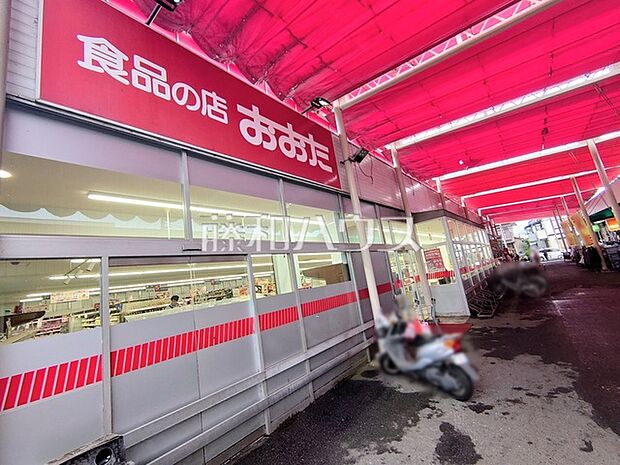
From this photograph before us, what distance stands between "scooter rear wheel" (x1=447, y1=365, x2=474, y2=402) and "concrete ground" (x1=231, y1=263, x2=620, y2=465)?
1.87 m

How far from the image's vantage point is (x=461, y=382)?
1.09 ft

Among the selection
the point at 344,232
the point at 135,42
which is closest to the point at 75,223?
the point at 135,42

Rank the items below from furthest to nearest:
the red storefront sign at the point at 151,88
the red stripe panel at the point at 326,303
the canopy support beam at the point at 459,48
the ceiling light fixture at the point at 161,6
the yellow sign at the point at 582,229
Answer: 1. the red stripe panel at the point at 326,303
2. the canopy support beam at the point at 459,48
3. the ceiling light fixture at the point at 161,6
4. the red storefront sign at the point at 151,88
5. the yellow sign at the point at 582,229

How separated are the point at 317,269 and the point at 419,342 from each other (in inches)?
173

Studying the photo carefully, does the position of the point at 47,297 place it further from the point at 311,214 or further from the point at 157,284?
the point at 311,214

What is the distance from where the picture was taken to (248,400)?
3219mm

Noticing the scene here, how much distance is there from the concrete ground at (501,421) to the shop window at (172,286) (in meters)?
1.66

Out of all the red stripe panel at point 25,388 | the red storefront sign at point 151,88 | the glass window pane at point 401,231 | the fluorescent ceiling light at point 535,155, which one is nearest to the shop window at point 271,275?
the red storefront sign at point 151,88

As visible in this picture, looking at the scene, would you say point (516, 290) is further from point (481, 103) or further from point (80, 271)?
point (481, 103)

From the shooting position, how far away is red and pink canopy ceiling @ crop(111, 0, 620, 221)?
3.23 m

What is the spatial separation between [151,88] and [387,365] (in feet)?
11.7

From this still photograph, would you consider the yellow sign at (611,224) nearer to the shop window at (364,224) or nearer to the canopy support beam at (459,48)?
the shop window at (364,224)

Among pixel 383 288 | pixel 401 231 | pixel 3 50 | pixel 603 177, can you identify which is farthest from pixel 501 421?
pixel 603 177

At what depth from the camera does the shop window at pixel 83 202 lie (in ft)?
7.47
